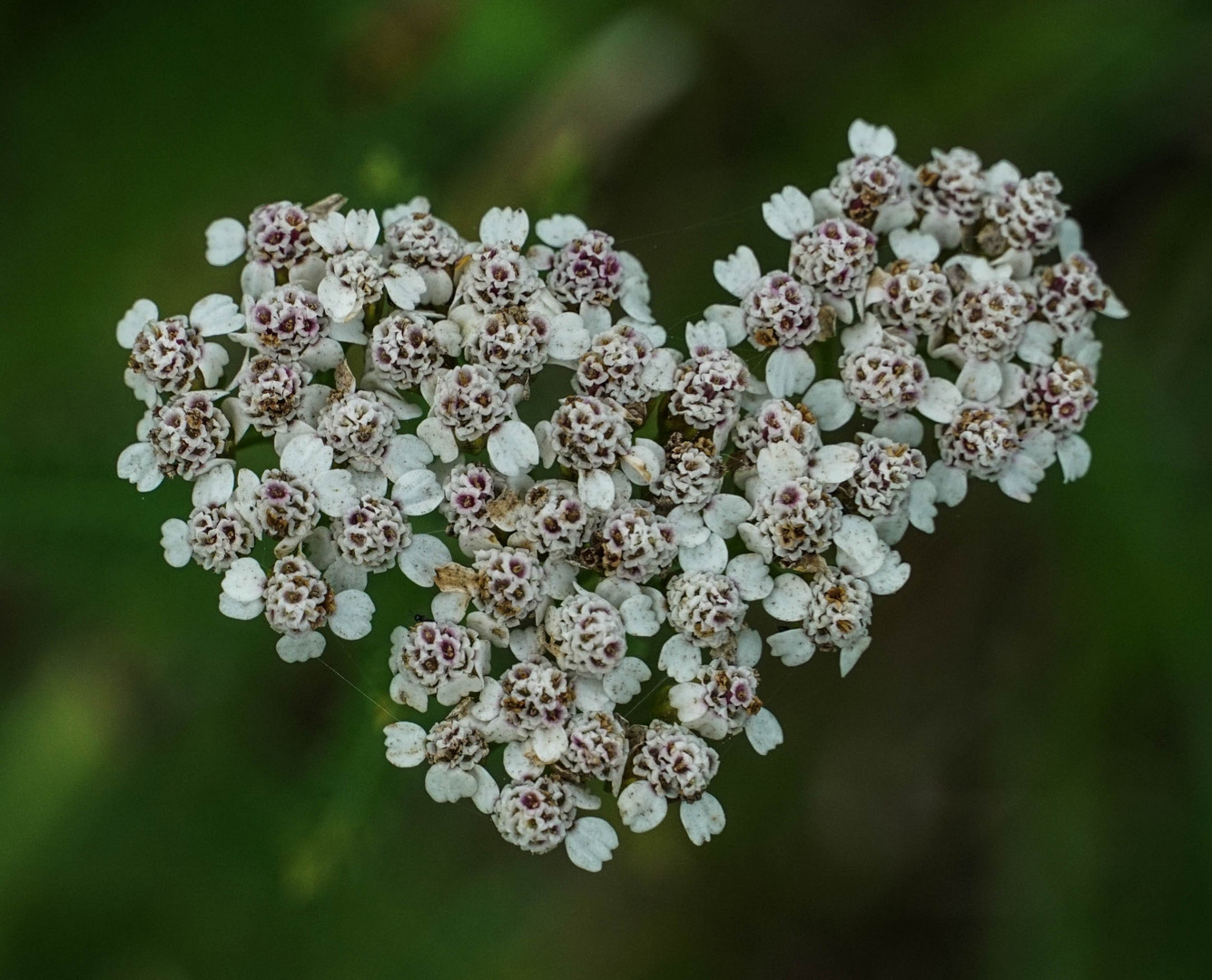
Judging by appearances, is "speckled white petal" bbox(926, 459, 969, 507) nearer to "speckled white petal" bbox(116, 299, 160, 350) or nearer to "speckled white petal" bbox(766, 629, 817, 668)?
"speckled white petal" bbox(766, 629, 817, 668)

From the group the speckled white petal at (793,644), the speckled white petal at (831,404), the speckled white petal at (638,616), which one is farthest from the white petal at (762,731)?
the speckled white petal at (831,404)

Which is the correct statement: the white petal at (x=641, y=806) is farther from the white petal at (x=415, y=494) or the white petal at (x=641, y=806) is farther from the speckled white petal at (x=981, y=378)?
the speckled white petal at (x=981, y=378)

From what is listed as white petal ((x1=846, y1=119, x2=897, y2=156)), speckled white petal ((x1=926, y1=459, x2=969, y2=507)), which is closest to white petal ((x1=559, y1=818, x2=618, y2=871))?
speckled white petal ((x1=926, y1=459, x2=969, y2=507))

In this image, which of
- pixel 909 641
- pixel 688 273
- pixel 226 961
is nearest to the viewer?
pixel 226 961

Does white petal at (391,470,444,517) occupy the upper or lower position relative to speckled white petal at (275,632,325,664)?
upper

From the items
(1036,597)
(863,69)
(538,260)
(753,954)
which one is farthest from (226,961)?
(863,69)

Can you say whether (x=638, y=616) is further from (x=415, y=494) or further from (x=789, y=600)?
(x=415, y=494)

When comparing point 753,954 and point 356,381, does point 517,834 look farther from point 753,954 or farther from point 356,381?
point 753,954
